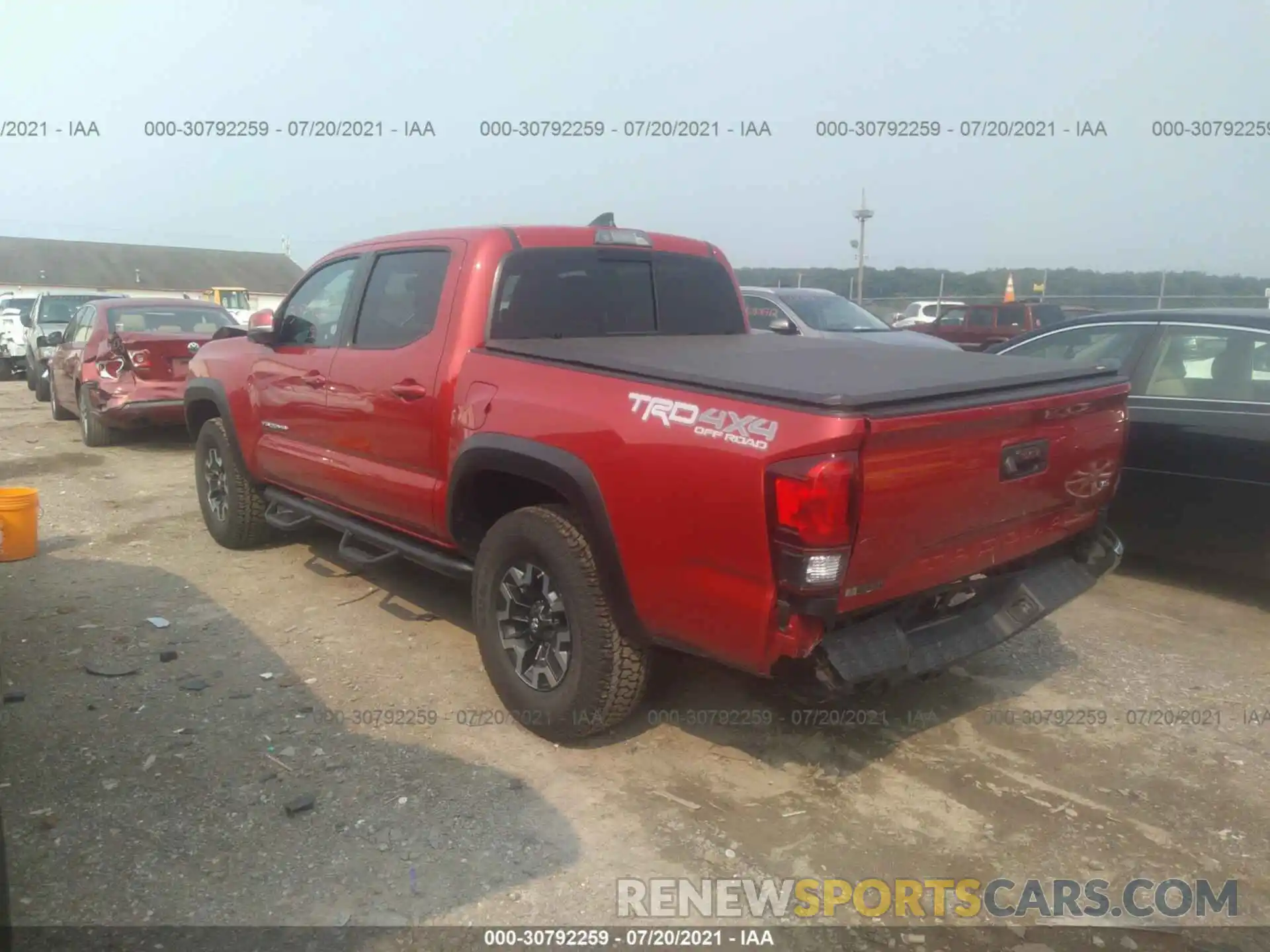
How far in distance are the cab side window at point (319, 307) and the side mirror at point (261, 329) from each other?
0.06 m

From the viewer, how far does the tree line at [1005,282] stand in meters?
21.7

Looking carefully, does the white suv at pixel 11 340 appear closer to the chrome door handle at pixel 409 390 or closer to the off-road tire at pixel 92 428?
the off-road tire at pixel 92 428

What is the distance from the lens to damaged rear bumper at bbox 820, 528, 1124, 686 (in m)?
2.93

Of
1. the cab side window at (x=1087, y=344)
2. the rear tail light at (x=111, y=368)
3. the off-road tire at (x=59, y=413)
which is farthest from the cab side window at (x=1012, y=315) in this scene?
the off-road tire at (x=59, y=413)

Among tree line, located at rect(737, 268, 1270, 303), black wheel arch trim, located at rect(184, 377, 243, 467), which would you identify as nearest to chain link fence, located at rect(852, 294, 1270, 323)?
tree line, located at rect(737, 268, 1270, 303)

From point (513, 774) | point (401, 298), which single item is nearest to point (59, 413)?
point (401, 298)

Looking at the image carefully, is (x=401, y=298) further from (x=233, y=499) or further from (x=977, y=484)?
(x=977, y=484)

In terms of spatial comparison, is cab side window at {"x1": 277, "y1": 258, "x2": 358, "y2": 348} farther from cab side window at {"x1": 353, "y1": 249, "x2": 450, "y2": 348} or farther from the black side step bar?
the black side step bar

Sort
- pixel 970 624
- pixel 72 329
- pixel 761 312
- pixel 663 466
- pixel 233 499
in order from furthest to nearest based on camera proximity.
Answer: pixel 72 329 → pixel 761 312 → pixel 233 499 → pixel 970 624 → pixel 663 466

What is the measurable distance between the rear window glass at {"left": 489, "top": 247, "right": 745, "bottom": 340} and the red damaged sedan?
226 inches

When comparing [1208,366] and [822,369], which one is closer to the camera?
[822,369]

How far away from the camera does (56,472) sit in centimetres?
891

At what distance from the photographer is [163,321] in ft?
33.7

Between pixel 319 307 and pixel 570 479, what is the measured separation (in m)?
2.53
